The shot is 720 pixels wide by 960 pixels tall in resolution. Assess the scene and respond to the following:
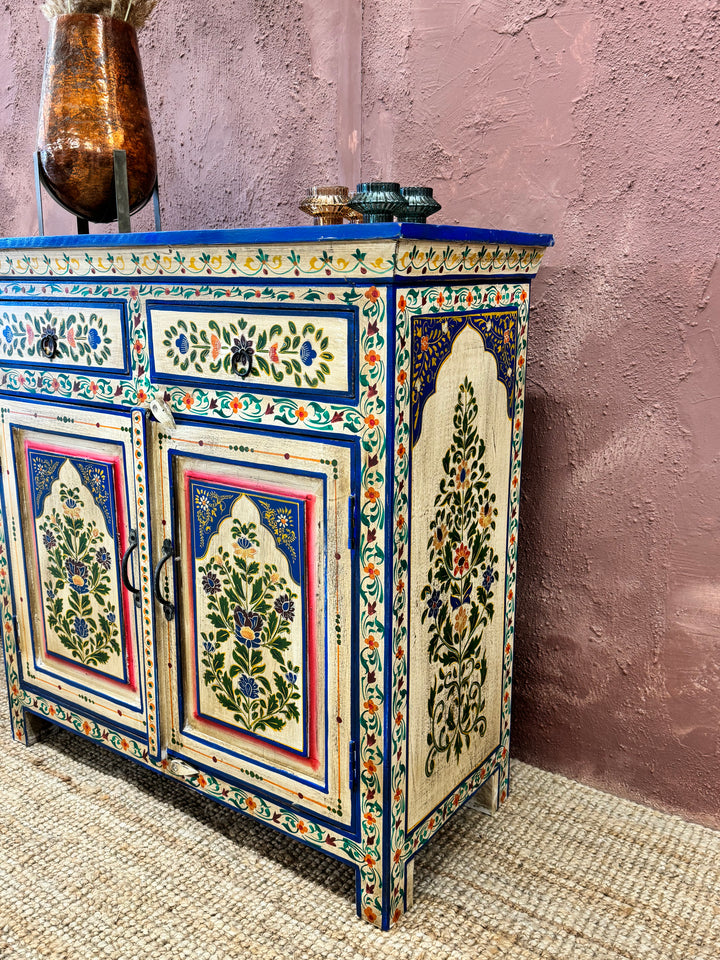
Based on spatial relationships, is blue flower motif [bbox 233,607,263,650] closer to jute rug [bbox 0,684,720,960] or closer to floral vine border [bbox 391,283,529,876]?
floral vine border [bbox 391,283,529,876]

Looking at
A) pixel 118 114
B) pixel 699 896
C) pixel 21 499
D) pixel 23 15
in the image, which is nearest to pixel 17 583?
pixel 21 499

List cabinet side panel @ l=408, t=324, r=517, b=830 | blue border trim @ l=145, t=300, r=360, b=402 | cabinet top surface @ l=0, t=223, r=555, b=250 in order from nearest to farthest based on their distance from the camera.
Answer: cabinet top surface @ l=0, t=223, r=555, b=250, blue border trim @ l=145, t=300, r=360, b=402, cabinet side panel @ l=408, t=324, r=517, b=830

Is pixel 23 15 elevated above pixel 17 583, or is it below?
above

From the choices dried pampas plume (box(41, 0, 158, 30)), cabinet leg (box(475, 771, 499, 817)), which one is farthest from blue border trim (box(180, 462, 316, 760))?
dried pampas plume (box(41, 0, 158, 30))

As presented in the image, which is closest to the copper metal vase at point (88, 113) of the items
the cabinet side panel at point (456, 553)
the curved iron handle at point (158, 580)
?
the curved iron handle at point (158, 580)

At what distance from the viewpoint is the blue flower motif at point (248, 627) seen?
5.01ft

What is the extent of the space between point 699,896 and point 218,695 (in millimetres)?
1012

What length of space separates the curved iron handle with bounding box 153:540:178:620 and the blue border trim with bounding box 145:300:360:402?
1.10 ft

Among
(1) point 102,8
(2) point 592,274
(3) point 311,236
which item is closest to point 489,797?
(2) point 592,274

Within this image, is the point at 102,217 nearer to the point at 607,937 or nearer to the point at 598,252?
the point at 598,252

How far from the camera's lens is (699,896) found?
5.11 feet

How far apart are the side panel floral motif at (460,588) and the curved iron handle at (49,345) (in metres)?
0.91

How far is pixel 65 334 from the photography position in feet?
5.67

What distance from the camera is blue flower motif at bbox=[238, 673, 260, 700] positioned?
156cm
